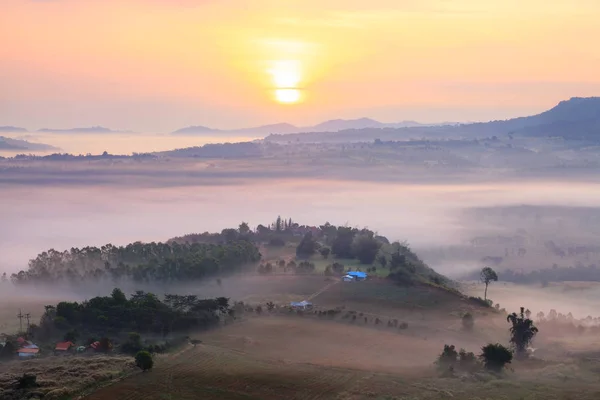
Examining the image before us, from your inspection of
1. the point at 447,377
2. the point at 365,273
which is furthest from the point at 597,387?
the point at 365,273

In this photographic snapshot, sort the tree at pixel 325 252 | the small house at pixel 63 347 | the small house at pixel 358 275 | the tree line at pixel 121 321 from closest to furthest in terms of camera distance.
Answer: the small house at pixel 63 347, the tree line at pixel 121 321, the small house at pixel 358 275, the tree at pixel 325 252

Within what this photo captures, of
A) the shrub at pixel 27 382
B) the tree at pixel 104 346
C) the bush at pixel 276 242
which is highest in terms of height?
the bush at pixel 276 242

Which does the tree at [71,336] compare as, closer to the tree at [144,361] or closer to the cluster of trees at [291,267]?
the tree at [144,361]

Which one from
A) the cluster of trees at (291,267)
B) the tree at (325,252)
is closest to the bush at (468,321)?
the cluster of trees at (291,267)

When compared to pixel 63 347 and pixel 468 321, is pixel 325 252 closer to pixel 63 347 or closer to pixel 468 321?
pixel 468 321

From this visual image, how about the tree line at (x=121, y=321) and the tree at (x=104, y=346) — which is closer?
the tree at (x=104, y=346)

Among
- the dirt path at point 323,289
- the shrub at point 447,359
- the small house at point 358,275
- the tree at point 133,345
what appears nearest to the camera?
the shrub at point 447,359
